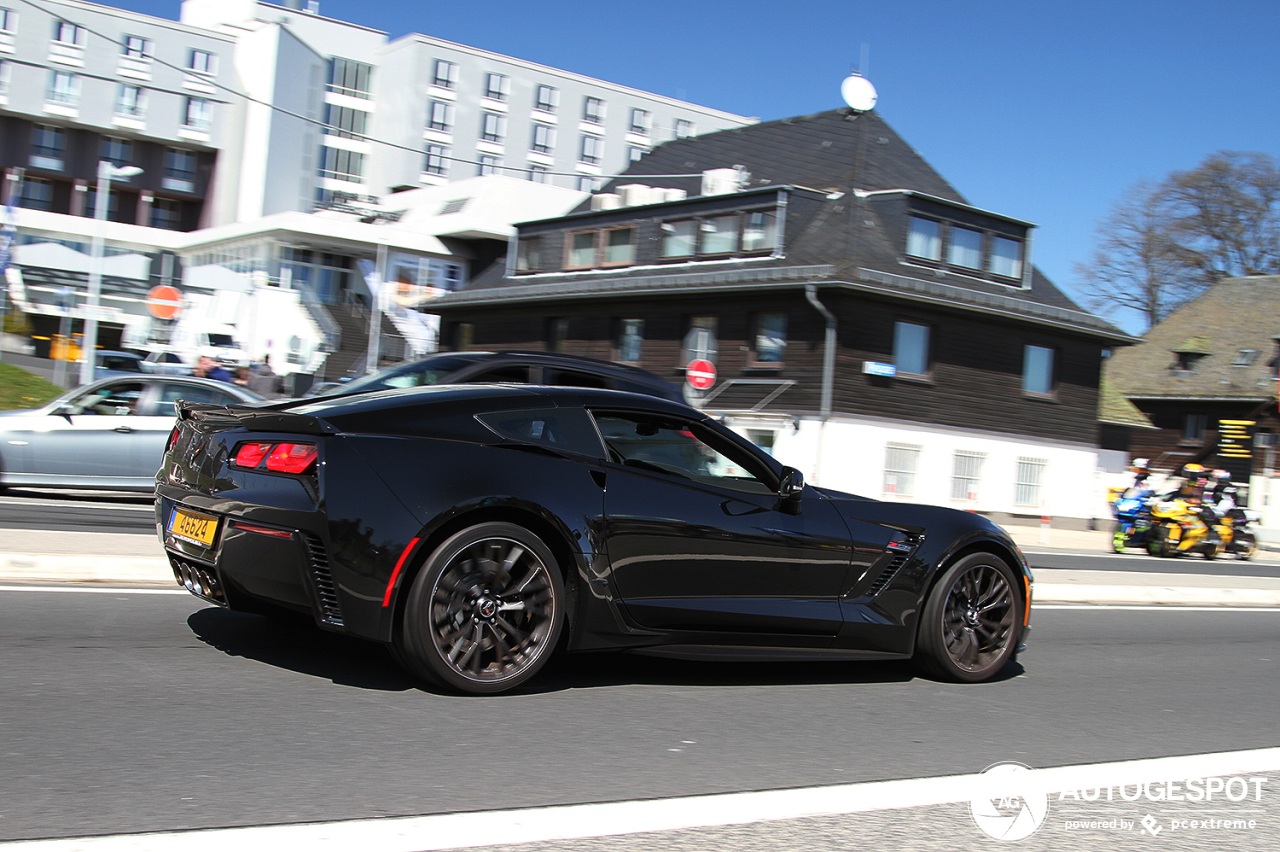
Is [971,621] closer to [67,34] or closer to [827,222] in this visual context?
[827,222]

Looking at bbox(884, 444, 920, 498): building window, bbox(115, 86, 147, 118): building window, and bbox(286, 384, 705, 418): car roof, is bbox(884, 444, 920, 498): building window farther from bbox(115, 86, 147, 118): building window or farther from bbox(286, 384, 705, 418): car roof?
bbox(115, 86, 147, 118): building window

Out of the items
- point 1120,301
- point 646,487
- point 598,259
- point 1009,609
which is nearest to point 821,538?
point 646,487

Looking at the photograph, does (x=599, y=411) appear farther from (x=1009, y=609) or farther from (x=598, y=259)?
(x=598, y=259)

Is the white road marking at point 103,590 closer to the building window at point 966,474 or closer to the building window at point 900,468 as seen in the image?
the building window at point 900,468

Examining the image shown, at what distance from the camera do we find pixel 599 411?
5684 millimetres

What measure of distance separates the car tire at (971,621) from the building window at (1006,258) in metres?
26.8

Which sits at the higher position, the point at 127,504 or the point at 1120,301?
the point at 1120,301

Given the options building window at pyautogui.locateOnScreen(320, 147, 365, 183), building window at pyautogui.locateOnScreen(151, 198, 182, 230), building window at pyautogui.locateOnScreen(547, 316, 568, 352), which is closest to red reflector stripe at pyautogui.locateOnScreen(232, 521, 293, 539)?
building window at pyautogui.locateOnScreen(547, 316, 568, 352)

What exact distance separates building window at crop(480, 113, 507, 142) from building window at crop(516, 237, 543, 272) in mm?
43028

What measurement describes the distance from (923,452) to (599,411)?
26.0m

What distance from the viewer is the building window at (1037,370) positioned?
107 ft

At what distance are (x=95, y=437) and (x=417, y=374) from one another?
3.87 metres

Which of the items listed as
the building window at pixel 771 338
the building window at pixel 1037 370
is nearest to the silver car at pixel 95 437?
the building window at pixel 771 338

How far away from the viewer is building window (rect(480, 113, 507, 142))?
79.4m
